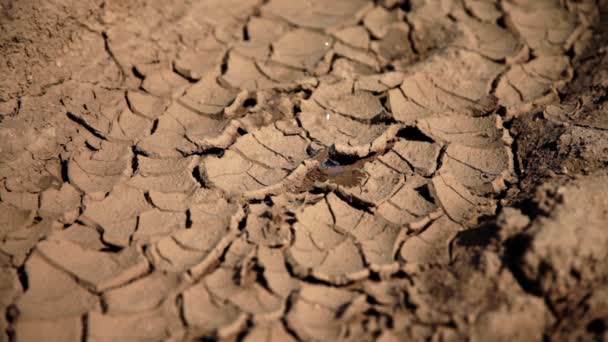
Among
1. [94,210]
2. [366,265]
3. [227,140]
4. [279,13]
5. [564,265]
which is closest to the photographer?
[564,265]

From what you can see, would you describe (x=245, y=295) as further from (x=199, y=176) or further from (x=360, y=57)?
(x=360, y=57)

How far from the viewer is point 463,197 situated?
6.97 ft

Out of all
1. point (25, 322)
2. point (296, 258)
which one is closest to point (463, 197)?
point (296, 258)

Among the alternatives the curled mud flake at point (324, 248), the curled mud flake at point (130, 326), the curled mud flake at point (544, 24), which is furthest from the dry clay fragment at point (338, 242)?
the curled mud flake at point (544, 24)

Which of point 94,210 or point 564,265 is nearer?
point 564,265

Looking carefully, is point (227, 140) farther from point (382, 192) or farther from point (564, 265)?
point (564, 265)

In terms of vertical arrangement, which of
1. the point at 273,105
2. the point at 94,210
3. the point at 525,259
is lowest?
the point at 94,210

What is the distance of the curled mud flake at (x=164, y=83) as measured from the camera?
8.54 feet

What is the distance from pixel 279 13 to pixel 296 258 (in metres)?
1.62

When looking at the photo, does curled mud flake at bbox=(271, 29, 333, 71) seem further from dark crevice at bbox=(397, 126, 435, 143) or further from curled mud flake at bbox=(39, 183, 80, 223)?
→ curled mud flake at bbox=(39, 183, 80, 223)

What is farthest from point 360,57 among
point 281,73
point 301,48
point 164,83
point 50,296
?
point 50,296

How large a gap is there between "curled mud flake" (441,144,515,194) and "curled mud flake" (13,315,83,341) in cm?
147

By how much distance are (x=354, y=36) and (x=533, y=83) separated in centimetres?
92

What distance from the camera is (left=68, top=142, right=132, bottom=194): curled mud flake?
2.21m
